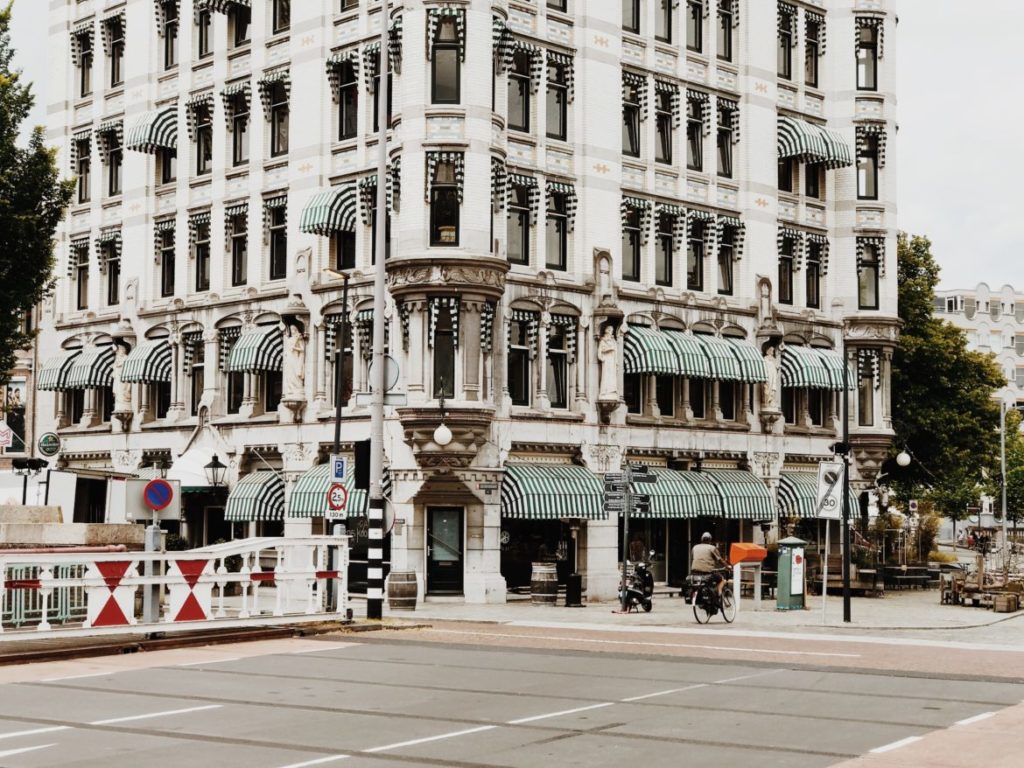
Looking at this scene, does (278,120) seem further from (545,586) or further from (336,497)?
(336,497)

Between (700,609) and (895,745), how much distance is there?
16.1 metres

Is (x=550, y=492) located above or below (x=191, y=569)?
above

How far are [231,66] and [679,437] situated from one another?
665 inches

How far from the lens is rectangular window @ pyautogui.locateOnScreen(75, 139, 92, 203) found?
47.8 meters

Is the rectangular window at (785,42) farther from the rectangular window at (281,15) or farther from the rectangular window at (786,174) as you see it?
the rectangular window at (281,15)

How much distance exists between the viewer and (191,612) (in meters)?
22.5

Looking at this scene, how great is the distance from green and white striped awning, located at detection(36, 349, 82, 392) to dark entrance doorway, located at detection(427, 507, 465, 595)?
644 inches

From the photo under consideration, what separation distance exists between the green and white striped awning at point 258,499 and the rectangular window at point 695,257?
42.4ft

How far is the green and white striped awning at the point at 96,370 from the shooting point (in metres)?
45.7

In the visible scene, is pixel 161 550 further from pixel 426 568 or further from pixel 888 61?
pixel 888 61

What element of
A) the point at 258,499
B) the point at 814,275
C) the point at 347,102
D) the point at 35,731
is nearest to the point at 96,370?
the point at 258,499

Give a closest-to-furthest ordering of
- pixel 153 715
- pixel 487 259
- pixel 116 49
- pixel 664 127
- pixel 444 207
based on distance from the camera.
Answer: pixel 153 715, pixel 487 259, pixel 444 207, pixel 664 127, pixel 116 49

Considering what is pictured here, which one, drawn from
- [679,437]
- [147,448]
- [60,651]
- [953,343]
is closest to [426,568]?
[679,437]

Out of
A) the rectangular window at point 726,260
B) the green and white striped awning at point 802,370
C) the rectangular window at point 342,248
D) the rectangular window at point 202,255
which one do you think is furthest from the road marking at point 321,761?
the green and white striped awning at point 802,370
